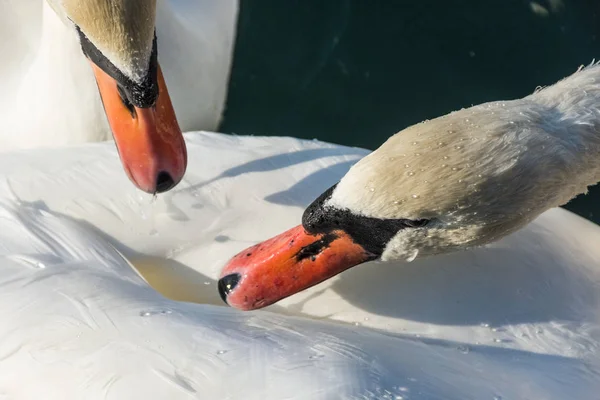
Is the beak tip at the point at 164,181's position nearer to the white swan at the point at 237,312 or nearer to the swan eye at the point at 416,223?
the white swan at the point at 237,312

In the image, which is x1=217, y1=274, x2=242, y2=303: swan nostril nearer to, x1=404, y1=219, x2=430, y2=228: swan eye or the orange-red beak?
the orange-red beak

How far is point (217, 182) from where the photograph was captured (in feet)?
12.7

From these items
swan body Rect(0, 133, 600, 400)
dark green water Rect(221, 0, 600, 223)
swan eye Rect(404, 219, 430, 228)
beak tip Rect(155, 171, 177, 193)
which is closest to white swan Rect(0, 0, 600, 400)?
swan body Rect(0, 133, 600, 400)

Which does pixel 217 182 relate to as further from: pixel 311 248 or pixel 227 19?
pixel 227 19

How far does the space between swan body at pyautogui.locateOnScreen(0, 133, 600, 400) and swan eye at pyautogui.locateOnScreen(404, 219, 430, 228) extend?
1.31 ft

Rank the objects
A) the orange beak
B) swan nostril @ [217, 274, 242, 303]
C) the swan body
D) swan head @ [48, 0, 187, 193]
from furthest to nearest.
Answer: the orange beak, swan nostril @ [217, 274, 242, 303], swan head @ [48, 0, 187, 193], the swan body

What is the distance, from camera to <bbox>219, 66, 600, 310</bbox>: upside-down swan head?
2988mm

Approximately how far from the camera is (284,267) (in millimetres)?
3322

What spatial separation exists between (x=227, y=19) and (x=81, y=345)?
8.64ft

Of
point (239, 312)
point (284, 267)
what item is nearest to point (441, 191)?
point (284, 267)

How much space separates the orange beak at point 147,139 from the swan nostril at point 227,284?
1.50 ft

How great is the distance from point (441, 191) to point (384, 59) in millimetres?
3344

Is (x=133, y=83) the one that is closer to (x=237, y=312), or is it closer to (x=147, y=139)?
(x=147, y=139)

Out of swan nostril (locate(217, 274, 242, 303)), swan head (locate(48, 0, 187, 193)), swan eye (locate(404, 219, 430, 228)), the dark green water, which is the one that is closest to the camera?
swan eye (locate(404, 219, 430, 228))
